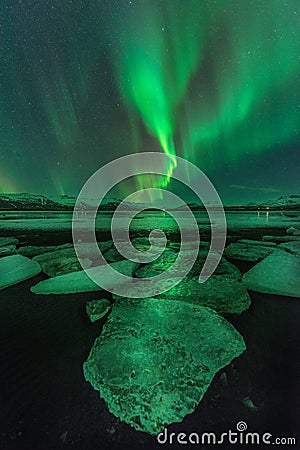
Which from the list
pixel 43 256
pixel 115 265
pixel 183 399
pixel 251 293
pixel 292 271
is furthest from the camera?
pixel 43 256

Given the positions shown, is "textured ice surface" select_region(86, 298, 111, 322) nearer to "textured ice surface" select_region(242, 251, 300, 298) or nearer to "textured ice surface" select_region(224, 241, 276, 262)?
"textured ice surface" select_region(242, 251, 300, 298)

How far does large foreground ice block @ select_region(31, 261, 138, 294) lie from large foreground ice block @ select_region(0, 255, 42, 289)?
1.72ft

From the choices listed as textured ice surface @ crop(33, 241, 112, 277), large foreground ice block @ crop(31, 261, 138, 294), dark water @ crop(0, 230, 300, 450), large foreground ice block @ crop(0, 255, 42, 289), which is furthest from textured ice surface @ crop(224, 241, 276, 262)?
large foreground ice block @ crop(0, 255, 42, 289)

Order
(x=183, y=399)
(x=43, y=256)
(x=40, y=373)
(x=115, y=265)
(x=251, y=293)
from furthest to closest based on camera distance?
(x=43, y=256) → (x=115, y=265) → (x=251, y=293) → (x=40, y=373) → (x=183, y=399)

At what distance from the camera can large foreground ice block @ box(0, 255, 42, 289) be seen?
3.46 m

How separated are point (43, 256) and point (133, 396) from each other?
391cm

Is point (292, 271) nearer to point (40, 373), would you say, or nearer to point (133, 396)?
point (133, 396)

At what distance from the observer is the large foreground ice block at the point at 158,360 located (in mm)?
1396

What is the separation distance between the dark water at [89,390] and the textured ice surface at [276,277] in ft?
1.72

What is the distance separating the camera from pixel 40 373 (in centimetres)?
174

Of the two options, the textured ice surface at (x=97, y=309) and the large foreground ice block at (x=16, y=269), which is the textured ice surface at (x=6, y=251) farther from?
the textured ice surface at (x=97, y=309)

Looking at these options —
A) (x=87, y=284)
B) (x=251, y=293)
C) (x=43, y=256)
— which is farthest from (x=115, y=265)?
(x=251, y=293)

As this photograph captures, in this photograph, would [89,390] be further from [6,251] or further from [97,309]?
[6,251]

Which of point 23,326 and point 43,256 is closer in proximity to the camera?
point 23,326
